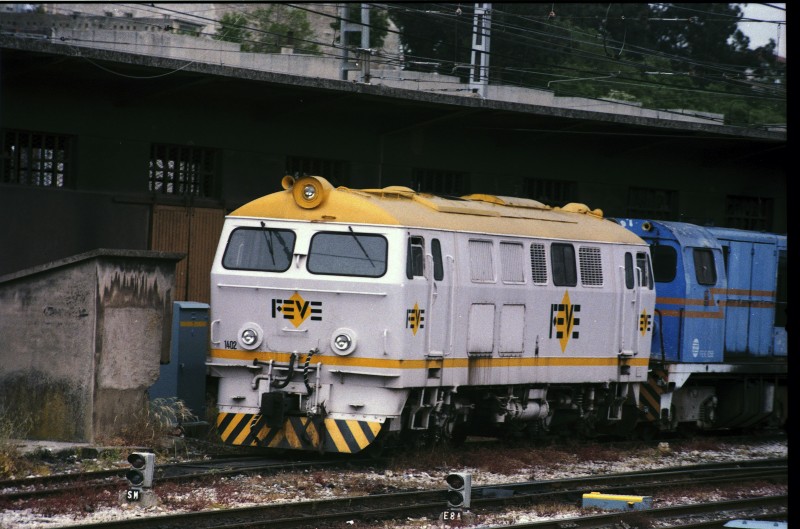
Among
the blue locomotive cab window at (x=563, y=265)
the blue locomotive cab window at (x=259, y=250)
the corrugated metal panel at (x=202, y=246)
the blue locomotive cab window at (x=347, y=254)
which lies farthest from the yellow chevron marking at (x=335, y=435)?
the corrugated metal panel at (x=202, y=246)

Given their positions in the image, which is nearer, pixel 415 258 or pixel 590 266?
pixel 415 258

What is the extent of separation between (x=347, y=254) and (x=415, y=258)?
0.77m

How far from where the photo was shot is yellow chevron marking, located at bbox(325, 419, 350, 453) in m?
12.6

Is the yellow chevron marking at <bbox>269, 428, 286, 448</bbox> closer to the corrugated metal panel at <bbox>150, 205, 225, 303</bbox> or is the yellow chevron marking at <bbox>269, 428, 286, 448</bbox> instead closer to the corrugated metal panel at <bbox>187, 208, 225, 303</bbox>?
the corrugated metal panel at <bbox>150, 205, 225, 303</bbox>

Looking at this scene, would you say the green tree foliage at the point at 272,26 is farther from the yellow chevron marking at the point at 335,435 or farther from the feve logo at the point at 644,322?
the yellow chevron marking at the point at 335,435

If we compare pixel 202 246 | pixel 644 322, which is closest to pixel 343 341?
pixel 644 322

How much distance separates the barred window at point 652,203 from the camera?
25.1m

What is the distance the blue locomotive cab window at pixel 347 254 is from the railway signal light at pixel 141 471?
3.56 m

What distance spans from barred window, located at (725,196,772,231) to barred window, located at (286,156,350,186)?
36.0 feet

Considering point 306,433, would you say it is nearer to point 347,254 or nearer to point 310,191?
point 347,254

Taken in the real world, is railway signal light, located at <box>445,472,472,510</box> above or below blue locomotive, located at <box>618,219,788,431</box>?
below

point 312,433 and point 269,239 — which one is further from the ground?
point 269,239

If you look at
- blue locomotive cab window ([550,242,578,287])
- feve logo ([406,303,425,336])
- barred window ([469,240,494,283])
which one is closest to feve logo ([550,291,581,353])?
blue locomotive cab window ([550,242,578,287])

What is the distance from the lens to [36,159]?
16.4 metres
